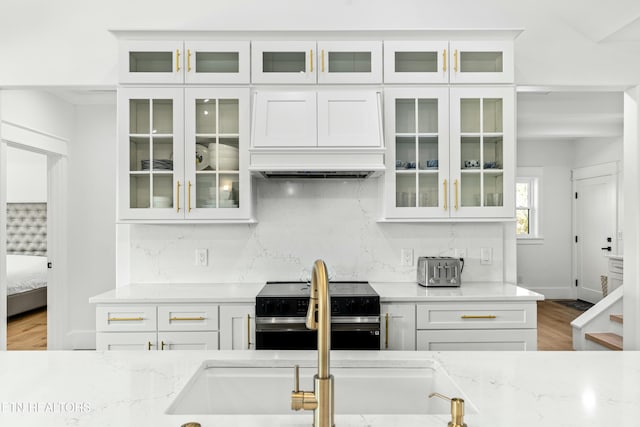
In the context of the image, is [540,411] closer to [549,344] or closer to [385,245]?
[385,245]

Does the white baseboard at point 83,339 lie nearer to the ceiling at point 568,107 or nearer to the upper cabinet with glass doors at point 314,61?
the upper cabinet with glass doors at point 314,61

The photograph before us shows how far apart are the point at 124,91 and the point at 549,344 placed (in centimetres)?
451

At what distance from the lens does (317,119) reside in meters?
2.87

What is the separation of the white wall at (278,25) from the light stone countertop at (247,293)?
1502mm

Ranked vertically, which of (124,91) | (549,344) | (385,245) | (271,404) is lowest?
(549,344)

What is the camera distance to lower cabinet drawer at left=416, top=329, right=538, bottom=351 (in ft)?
8.84

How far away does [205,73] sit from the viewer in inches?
116

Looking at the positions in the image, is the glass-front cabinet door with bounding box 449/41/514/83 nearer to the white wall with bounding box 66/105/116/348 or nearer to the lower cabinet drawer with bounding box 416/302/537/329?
the lower cabinet drawer with bounding box 416/302/537/329

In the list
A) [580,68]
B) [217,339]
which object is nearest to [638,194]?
[580,68]

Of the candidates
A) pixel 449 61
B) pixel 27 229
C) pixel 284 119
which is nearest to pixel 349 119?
pixel 284 119

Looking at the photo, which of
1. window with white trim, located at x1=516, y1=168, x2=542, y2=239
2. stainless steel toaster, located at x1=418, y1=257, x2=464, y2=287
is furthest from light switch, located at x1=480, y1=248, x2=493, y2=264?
window with white trim, located at x1=516, y1=168, x2=542, y2=239

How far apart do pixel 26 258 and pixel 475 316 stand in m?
6.63

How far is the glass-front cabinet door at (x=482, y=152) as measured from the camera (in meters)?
2.96

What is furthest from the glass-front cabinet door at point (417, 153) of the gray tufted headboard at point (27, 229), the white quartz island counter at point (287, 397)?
the gray tufted headboard at point (27, 229)
